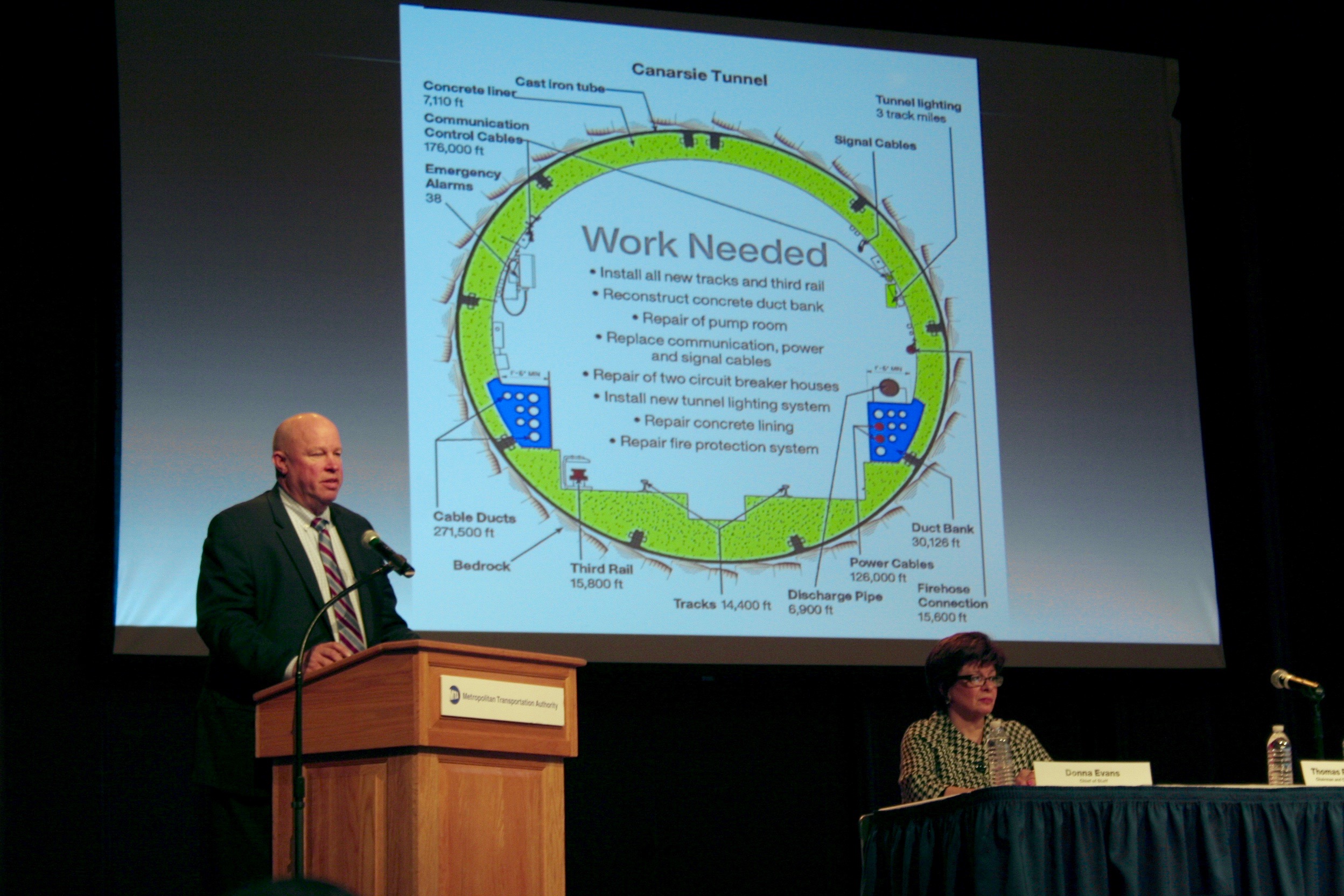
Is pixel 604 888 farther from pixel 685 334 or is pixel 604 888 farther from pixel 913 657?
pixel 685 334

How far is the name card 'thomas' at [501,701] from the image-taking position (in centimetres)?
281

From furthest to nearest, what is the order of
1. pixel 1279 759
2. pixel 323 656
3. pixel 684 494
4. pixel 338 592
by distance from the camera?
pixel 684 494
pixel 1279 759
pixel 338 592
pixel 323 656

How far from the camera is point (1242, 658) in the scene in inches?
223

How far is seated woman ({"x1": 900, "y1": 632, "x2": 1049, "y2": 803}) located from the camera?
12.7ft

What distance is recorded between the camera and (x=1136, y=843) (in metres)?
3.08

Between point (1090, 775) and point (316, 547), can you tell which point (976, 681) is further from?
point (316, 547)

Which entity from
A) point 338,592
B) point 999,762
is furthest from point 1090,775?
point 338,592

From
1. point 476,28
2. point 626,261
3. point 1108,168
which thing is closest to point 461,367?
point 626,261

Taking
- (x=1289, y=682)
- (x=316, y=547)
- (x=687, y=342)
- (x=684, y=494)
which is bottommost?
(x=1289, y=682)

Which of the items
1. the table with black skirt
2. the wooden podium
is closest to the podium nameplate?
the table with black skirt

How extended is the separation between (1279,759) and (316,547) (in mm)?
2211

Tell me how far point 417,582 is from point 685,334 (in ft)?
3.77

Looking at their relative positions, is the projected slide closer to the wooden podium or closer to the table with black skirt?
the wooden podium

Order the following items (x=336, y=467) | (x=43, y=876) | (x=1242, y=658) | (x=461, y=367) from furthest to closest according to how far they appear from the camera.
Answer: (x=1242, y=658)
(x=461, y=367)
(x=43, y=876)
(x=336, y=467)
